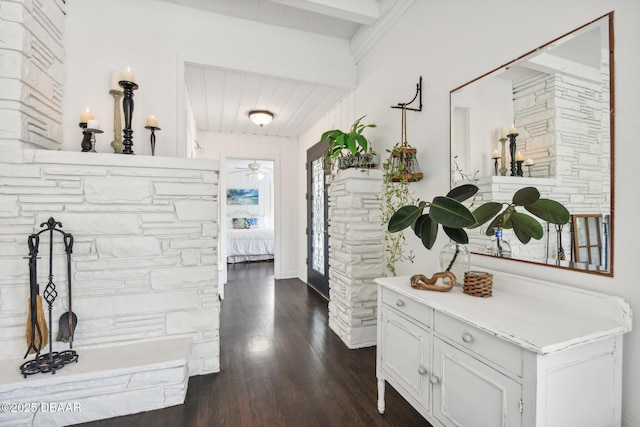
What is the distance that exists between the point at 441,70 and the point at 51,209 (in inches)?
107

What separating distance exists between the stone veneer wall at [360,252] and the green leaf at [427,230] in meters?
1.19

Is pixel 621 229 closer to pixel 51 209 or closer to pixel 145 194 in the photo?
pixel 145 194

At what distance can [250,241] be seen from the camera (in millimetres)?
6949

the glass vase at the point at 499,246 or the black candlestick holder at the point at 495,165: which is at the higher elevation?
the black candlestick holder at the point at 495,165

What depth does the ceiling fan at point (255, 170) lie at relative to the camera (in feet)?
26.5

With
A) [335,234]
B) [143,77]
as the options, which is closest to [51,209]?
[143,77]

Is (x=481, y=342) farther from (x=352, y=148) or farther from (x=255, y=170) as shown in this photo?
(x=255, y=170)

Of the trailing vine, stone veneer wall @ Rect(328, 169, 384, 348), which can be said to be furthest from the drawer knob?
stone veneer wall @ Rect(328, 169, 384, 348)

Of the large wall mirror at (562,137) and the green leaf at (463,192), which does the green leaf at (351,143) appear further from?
the green leaf at (463,192)

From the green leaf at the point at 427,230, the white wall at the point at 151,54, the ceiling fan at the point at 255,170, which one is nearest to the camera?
the green leaf at the point at 427,230

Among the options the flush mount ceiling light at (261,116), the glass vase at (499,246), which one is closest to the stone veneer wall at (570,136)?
the glass vase at (499,246)

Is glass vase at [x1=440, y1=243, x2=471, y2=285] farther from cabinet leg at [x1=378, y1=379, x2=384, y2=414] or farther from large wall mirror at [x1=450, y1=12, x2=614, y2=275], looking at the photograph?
cabinet leg at [x1=378, y1=379, x2=384, y2=414]

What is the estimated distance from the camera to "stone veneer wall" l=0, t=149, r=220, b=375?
1864 mm

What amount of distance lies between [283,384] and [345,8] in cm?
290
